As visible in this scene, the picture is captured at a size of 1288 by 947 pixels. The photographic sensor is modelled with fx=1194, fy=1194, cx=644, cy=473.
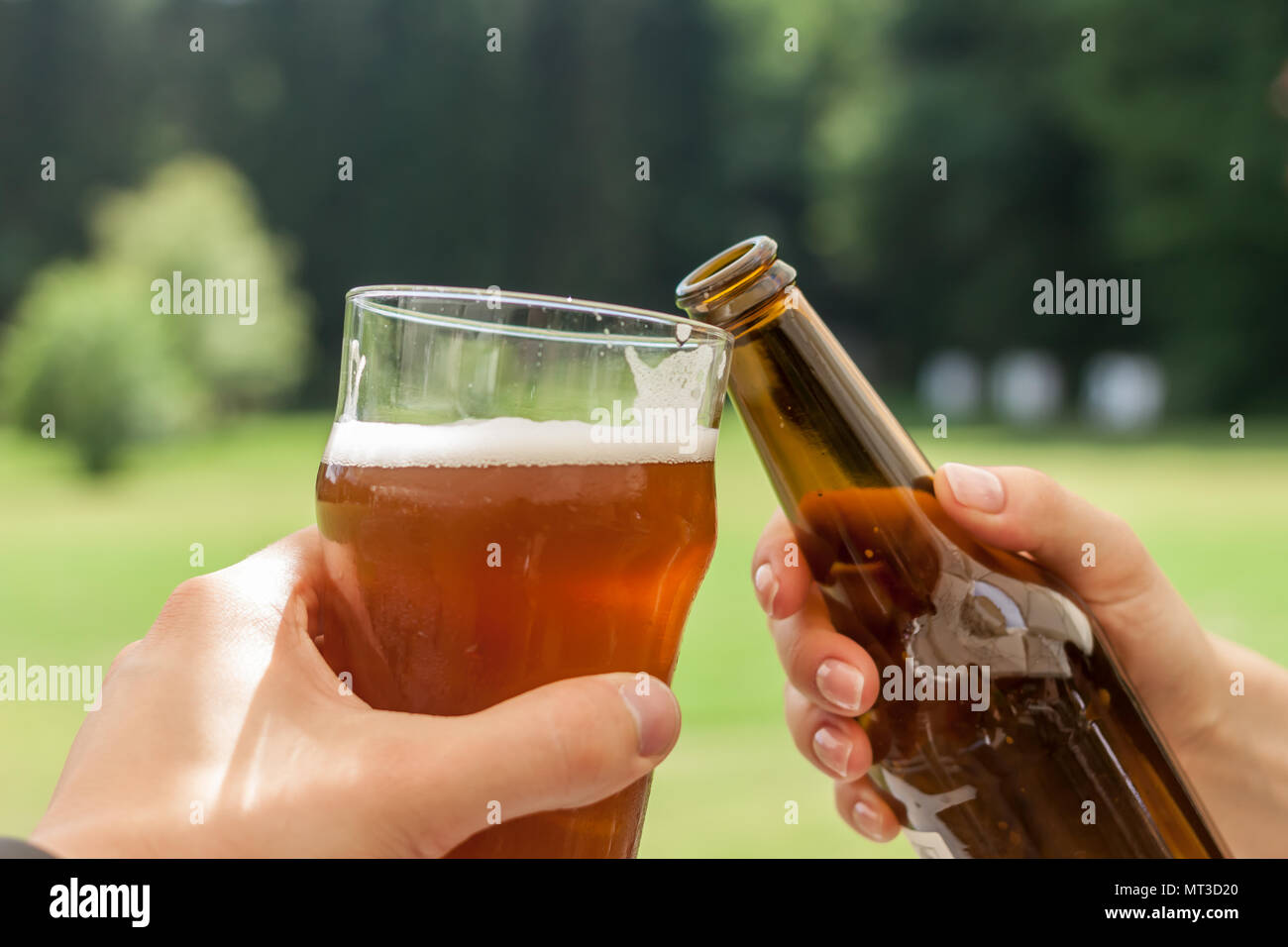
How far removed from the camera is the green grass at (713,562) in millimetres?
5957

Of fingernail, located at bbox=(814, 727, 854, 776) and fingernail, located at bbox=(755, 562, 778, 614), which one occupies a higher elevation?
fingernail, located at bbox=(755, 562, 778, 614)

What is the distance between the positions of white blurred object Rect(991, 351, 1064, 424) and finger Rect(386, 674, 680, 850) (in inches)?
1067

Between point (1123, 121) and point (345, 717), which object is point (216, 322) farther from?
point (345, 717)

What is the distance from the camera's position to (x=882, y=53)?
32188 millimetres

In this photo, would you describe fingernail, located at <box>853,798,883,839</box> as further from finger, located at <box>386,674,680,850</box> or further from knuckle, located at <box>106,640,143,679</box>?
knuckle, located at <box>106,640,143,679</box>

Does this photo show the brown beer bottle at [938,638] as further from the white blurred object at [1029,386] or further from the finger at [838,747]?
the white blurred object at [1029,386]

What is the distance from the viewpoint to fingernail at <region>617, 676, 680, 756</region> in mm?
1245

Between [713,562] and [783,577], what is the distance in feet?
33.8

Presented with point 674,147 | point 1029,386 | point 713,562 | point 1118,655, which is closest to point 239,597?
point 1118,655

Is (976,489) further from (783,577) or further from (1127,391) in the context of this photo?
(1127,391)

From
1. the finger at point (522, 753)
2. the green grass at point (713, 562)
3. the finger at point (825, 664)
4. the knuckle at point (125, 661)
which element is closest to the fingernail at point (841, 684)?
the finger at point (825, 664)

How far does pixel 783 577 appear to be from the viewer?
1.87m

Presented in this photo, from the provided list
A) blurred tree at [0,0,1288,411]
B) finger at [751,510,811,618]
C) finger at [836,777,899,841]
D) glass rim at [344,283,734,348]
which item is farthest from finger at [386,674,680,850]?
blurred tree at [0,0,1288,411]
